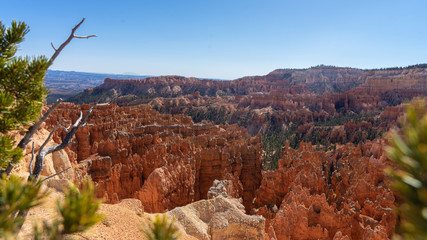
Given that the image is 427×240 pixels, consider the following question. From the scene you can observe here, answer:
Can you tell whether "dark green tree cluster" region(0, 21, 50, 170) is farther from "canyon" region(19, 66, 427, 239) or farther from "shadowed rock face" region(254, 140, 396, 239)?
"shadowed rock face" region(254, 140, 396, 239)

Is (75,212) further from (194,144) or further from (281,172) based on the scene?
(194,144)

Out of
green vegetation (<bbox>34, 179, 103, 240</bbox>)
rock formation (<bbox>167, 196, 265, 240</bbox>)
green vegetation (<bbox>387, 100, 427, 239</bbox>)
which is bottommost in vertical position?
rock formation (<bbox>167, 196, 265, 240</bbox>)

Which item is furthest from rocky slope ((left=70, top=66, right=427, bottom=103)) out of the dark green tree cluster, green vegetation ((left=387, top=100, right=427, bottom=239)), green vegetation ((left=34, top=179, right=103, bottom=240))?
green vegetation ((left=387, top=100, right=427, bottom=239))

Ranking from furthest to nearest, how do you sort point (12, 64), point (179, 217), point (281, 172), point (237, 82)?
1. point (237, 82)
2. point (281, 172)
3. point (179, 217)
4. point (12, 64)

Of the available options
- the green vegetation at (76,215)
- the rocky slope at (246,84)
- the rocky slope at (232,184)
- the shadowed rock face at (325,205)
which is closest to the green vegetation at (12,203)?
the green vegetation at (76,215)

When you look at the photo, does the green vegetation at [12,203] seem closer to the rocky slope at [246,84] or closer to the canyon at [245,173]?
the canyon at [245,173]

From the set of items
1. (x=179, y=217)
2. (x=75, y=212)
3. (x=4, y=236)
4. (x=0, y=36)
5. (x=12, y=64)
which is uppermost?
(x=0, y=36)

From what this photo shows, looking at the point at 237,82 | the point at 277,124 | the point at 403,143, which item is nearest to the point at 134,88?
the point at 237,82
